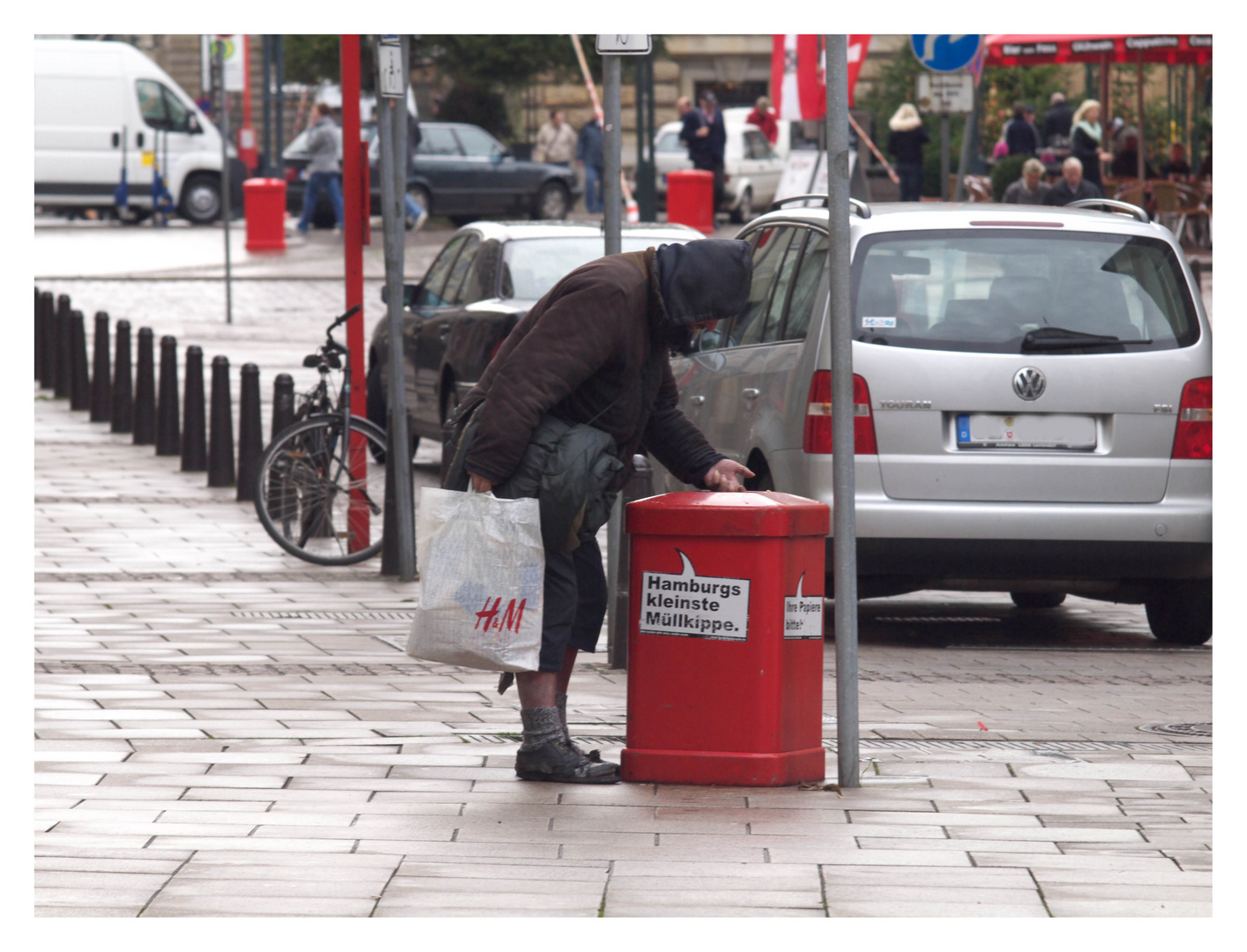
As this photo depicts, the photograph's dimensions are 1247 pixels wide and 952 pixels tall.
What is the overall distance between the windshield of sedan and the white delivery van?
21.2m

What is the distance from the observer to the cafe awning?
24.0 meters

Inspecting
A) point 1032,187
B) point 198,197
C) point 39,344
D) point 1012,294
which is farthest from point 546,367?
point 198,197

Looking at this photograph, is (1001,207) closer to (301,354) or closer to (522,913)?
(522,913)

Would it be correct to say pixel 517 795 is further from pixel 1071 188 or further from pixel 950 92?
pixel 1071 188

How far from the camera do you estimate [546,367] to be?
528 cm

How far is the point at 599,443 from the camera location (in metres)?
5.41

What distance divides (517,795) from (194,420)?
7.83 metres

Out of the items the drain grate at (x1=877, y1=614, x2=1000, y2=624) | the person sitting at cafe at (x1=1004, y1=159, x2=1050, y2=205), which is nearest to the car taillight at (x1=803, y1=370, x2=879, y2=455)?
the drain grate at (x1=877, y1=614, x2=1000, y2=624)

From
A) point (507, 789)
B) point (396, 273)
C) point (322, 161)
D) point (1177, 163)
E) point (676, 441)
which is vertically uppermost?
point (322, 161)

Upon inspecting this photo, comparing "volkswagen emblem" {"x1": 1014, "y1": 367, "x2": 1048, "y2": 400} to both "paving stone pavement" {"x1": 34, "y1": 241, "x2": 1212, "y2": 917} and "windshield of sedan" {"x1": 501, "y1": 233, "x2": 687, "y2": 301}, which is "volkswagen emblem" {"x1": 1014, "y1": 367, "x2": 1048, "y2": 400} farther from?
"windshield of sedan" {"x1": 501, "y1": 233, "x2": 687, "y2": 301}

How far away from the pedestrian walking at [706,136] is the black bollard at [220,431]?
19939 millimetres

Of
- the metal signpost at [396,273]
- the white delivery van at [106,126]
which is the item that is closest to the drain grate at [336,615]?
the metal signpost at [396,273]

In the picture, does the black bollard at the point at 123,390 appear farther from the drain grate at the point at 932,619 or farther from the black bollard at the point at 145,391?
the drain grate at the point at 932,619
